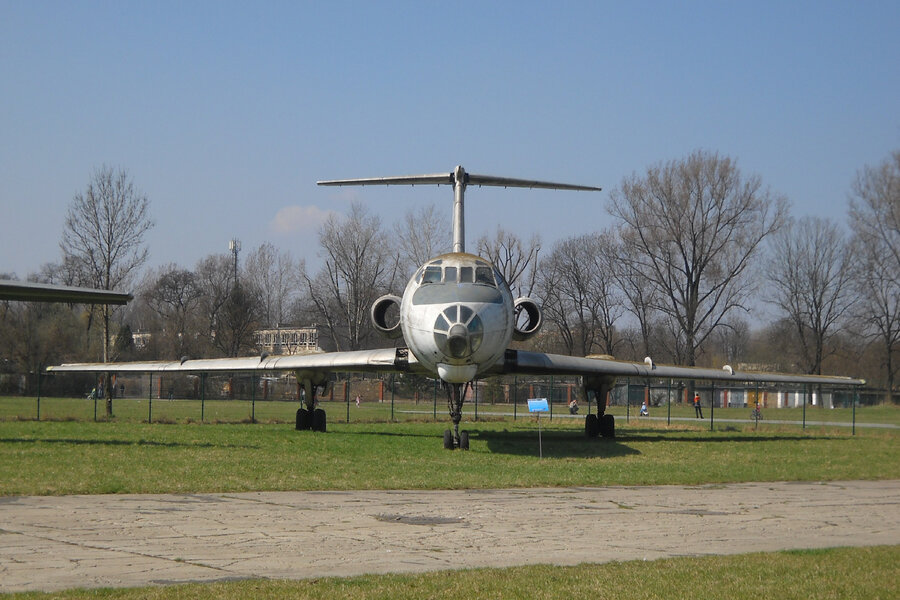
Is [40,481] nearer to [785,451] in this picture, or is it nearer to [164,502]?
[164,502]

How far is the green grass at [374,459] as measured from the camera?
46.1 feet

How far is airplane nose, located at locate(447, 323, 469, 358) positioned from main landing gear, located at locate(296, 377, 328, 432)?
841 centimetres

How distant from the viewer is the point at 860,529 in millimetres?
11188

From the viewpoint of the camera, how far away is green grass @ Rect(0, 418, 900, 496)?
14.1 metres

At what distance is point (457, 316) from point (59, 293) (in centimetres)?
725

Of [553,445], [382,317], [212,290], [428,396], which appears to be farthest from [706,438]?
[212,290]

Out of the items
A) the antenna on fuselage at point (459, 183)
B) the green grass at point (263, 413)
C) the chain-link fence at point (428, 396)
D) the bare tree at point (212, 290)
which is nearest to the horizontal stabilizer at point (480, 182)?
the antenna on fuselage at point (459, 183)

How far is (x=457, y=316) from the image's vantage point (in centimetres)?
1814

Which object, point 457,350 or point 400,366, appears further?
point 400,366

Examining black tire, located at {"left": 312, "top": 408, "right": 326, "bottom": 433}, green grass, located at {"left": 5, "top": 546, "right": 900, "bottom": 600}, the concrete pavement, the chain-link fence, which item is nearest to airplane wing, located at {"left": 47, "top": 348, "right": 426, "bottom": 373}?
black tire, located at {"left": 312, "top": 408, "right": 326, "bottom": 433}

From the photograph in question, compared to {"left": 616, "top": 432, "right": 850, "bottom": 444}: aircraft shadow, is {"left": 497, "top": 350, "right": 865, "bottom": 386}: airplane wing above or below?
above

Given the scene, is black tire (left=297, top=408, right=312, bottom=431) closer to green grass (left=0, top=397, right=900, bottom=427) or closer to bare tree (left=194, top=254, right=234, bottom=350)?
green grass (left=0, top=397, right=900, bottom=427)

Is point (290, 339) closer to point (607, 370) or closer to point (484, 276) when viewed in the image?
point (607, 370)

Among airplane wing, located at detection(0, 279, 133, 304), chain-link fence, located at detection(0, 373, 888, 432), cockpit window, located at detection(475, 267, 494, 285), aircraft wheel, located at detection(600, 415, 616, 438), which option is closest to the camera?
airplane wing, located at detection(0, 279, 133, 304)
